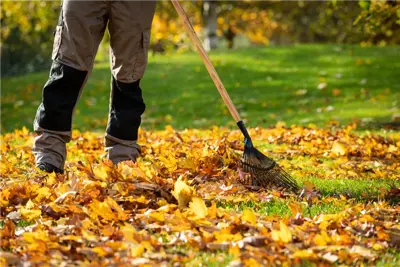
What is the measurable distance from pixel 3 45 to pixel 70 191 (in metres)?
18.1

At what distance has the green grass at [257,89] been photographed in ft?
39.4

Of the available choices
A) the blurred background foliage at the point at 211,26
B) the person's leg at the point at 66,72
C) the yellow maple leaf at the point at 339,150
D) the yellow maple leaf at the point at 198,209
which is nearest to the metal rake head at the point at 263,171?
the yellow maple leaf at the point at 198,209

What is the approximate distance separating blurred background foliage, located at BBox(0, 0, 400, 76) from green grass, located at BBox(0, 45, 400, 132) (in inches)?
32.8

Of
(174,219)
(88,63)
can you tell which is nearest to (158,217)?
(174,219)

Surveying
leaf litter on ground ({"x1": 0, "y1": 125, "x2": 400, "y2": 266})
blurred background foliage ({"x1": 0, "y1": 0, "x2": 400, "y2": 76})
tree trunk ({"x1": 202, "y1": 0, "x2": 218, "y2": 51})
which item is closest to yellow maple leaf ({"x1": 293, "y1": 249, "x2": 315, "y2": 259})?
leaf litter on ground ({"x1": 0, "y1": 125, "x2": 400, "y2": 266})

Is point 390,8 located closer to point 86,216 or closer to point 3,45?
point 86,216

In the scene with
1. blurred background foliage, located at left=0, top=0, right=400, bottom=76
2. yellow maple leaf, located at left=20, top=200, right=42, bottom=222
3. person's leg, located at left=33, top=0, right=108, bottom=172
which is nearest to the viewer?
yellow maple leaf, located at left=20, top=200, right=42, bottom=222

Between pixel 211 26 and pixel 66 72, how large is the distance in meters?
18.2

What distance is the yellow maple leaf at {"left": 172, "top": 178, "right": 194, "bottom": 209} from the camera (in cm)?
382

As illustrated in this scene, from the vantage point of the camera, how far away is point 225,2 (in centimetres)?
2459

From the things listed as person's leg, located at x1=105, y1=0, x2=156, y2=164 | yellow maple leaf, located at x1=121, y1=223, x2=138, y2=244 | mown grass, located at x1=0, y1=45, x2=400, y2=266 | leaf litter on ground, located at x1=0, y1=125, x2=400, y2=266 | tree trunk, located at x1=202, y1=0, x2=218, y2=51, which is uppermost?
person's leg, located at x1=105, y1=0, x2=156, y2=164

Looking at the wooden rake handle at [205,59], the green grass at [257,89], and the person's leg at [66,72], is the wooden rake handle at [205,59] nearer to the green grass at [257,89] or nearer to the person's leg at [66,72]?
the person's leg at [66,72]

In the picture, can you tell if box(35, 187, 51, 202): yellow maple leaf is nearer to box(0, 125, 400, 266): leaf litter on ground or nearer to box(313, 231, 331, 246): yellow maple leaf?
box(0, 125, 400, 266): leaf litter on ground

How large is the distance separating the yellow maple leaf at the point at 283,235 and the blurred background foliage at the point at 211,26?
1111cm
